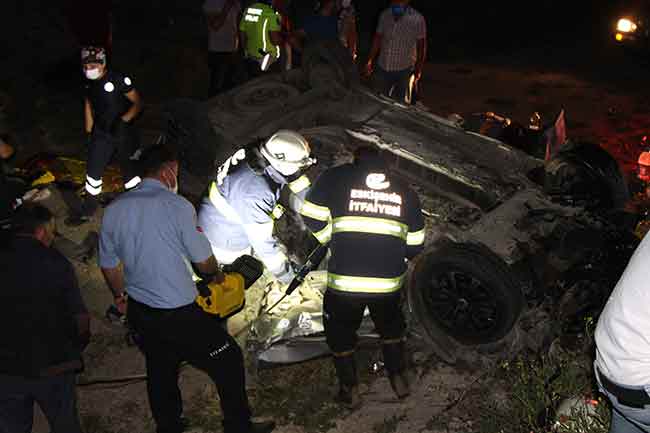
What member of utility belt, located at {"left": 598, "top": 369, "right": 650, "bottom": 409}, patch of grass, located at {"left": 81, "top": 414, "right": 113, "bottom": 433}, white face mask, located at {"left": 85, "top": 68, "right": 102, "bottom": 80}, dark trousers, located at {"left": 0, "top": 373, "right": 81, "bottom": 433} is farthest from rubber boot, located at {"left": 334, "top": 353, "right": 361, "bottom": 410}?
white face mask, located at {"left": 85, "top": 68, "right": 102, "bottom": 80}

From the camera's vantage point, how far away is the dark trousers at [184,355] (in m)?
3.77

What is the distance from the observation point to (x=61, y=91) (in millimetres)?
10148

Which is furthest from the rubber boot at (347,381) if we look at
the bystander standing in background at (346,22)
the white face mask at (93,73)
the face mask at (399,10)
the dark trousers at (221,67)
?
the bystander standing in background at (346,22)

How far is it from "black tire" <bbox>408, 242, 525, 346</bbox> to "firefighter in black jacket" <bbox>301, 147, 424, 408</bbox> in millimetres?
287

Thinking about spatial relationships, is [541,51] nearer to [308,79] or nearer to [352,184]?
[308,79]

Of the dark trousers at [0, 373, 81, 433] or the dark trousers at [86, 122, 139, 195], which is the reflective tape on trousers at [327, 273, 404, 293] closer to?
the dark trousers at [0, 373, 81, 433]

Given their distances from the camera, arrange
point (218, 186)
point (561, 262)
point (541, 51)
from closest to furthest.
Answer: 1. point (561, 262)
2. point (218, 186)
3. point (541, 51)

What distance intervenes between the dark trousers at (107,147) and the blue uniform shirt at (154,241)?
8.77 feet

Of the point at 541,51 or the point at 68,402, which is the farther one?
the point at 541,51

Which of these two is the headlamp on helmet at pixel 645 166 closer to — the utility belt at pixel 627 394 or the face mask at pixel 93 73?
the utility belt at pixel 627 394

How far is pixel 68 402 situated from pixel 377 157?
7.71 feet

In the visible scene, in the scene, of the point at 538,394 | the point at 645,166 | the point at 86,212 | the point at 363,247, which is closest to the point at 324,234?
the point at 363,247

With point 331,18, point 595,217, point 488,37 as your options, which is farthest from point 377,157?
point 488,37

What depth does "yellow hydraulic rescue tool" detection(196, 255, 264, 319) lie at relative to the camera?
4.38 metres
